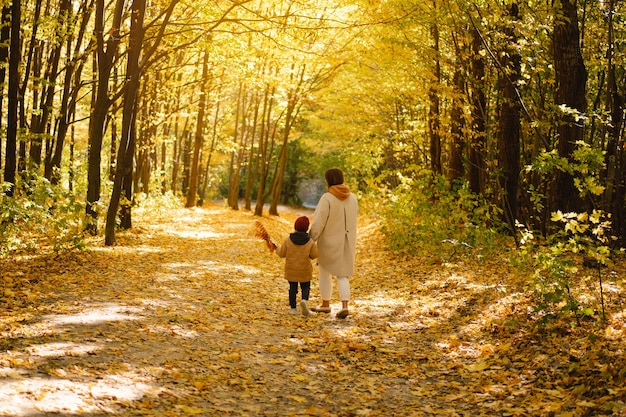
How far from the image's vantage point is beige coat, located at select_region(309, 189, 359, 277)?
8.35 metres

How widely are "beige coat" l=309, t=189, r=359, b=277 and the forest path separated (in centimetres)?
81

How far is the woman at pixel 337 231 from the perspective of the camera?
327 inches

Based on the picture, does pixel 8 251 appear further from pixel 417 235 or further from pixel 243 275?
pixel 417 235

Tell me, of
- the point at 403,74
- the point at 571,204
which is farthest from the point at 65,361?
the point at 403,74

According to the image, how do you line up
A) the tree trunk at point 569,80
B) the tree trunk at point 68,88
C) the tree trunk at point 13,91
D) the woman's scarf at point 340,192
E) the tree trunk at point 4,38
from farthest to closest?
1. the tree trunk at point 68,88
2. the tree trunk at point 4,38
3. the tree trunk at point 13,91
4. the tree trunk at point 569,80
5. the woman's scarf at point 340,192

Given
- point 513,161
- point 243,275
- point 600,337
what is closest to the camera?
point 600,337

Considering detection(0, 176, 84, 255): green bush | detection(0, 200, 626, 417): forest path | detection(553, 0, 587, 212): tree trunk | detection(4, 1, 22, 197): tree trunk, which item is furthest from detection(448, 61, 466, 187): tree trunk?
detection(4, 1, 22, 197): tree trunk

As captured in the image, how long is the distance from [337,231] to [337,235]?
6 centimetres

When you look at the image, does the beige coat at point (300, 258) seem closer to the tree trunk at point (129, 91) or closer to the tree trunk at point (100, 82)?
the tree trunk at point (100, 82)

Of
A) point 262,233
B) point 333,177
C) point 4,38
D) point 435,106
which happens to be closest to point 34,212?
point 262,233

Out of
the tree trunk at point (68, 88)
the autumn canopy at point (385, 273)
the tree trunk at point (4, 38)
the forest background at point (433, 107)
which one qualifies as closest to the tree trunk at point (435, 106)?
the forest background at point (433, 107)

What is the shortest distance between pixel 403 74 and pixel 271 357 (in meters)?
12.4

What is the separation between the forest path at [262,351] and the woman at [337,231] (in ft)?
2.33

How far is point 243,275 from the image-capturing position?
39.5ft
